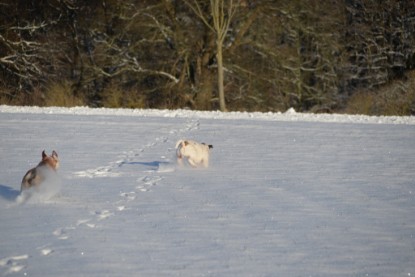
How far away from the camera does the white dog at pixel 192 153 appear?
1119 cm

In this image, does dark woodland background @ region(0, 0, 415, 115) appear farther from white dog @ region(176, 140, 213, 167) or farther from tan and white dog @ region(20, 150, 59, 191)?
tan and white dog @ region(20, 150, 59, 191)

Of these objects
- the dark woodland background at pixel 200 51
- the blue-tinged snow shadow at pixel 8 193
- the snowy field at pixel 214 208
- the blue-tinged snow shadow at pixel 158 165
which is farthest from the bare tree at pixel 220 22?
the blue-tinged snow shadow at pixel 8 193

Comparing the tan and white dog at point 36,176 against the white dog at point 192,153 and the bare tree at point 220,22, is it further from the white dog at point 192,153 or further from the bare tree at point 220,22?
the bare tree at point 220,22

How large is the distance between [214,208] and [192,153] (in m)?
2.98

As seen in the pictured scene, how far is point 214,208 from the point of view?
8492mm

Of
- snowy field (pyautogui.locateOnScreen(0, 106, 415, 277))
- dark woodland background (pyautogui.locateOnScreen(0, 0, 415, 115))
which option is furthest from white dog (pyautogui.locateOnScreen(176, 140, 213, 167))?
dark woodland background (pyautogui.locateOnScreen(0, 0, 415, 115))

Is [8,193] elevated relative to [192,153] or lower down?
lower down

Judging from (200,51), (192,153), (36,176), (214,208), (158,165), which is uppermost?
(200,51)

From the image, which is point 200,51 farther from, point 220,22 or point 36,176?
point 36,176

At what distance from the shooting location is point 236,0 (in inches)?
1220

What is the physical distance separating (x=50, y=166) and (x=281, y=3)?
80.9 ft

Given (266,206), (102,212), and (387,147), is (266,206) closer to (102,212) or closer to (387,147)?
(102,212)

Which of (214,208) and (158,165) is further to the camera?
(158,165)

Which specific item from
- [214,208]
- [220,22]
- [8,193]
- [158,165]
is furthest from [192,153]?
[220,22]
